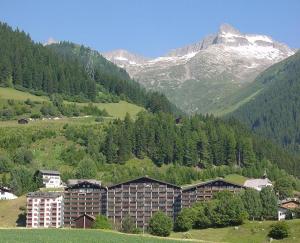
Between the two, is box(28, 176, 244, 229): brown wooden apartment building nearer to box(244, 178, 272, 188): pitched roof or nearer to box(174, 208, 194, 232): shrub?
box(174, 208, 194, 232): shrub

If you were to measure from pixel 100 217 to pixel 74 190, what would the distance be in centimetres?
2569

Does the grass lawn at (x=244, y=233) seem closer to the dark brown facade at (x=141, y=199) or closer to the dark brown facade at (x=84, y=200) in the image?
the dark brown facade at (x=141, y=199)

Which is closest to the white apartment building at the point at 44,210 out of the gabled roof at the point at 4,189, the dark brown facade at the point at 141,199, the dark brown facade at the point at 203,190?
the dark brown facade at the point at 141,199

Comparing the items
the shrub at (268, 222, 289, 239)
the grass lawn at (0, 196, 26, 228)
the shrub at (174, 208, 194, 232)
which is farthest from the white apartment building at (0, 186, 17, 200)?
the shrub at (268, 222, 289, 239)

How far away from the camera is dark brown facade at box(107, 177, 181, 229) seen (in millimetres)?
159375

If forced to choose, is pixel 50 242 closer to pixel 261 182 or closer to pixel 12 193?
pixel 12 193

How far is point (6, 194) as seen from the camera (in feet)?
545

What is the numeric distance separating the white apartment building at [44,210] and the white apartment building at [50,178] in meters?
15.4

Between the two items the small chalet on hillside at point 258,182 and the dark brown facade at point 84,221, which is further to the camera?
the small chalet on hillside at point 258,182

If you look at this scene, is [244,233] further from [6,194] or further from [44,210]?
[6,194]

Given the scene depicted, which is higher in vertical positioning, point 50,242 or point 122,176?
point 122,176

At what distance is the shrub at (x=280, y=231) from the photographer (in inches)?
4498

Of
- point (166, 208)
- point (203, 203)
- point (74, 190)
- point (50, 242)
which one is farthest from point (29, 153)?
point (50, 242)

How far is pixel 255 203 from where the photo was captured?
14038cm
